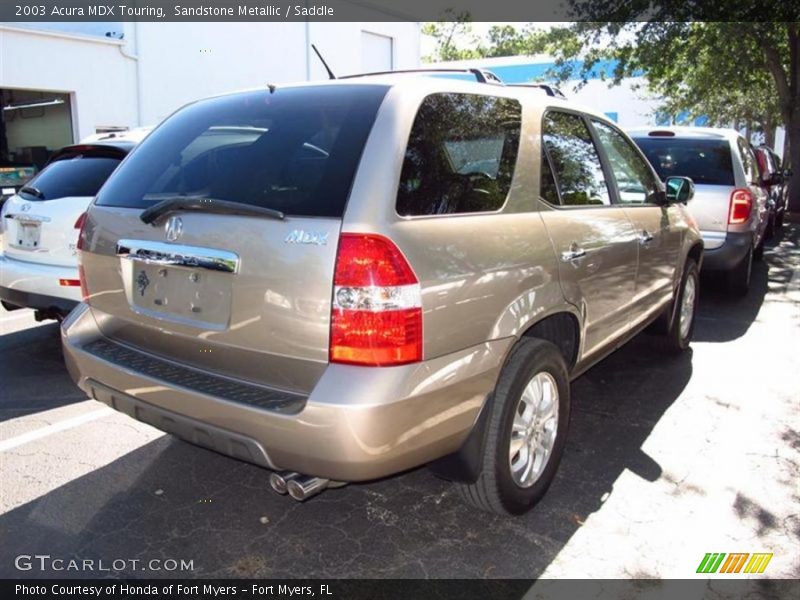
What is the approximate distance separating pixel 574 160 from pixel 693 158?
4.24 m

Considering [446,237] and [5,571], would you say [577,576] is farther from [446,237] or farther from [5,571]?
[5,571]

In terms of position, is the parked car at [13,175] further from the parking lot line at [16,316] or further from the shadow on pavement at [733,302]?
the shadow on pavement at [733,302]

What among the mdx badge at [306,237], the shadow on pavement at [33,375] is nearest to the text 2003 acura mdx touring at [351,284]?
the mdx badge at [306,237]

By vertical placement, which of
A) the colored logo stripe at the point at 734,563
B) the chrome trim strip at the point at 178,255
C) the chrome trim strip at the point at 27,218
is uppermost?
the chrome trim strip at the point at 178,255

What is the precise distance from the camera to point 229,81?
56.5 feet

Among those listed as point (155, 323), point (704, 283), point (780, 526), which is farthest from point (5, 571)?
point (704, 283)

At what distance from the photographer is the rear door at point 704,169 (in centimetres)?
678

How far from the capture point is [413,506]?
10.6 ft

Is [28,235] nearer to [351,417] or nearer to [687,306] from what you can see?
[351,417]

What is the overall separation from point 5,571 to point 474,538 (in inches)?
75.0

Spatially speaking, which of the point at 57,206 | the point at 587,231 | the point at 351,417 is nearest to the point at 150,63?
the point at 57,206

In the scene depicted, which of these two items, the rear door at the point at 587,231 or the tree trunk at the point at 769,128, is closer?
the rear door at the point at 587,231

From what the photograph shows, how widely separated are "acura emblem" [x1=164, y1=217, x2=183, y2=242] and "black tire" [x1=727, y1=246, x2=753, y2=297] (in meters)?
6.18

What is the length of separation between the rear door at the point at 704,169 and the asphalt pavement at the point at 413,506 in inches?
103
